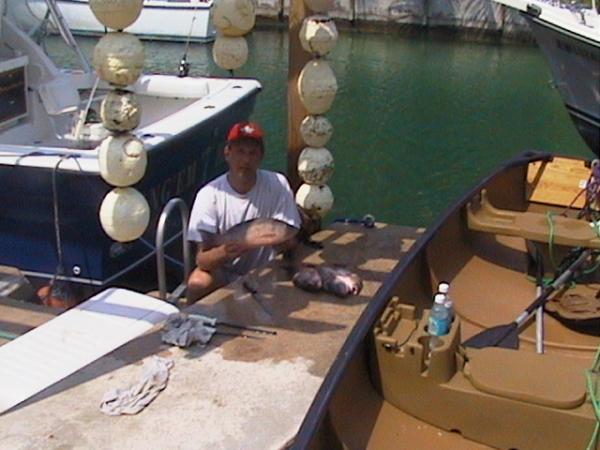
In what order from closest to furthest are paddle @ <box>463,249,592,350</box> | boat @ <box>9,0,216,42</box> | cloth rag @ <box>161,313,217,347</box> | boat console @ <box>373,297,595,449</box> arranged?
1. boat console @ <box>373,297,595,449</box>
2. paddle @ <box>463,249,592,350</box>
3. cloth rag @ <box>161,313,217,347</box>
4. boat @ <box>9,0,216,42</box>

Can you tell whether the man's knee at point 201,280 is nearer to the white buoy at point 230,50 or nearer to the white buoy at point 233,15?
the white buoy at point 230,50

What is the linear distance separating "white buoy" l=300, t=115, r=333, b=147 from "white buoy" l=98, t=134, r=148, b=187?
5.43ft

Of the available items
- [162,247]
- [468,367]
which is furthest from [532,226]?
[162,247]

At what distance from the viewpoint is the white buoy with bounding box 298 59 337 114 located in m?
5.34

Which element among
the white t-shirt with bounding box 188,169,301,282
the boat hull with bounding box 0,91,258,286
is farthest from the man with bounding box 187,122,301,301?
the boat hull with bounding box 0,91,258,286

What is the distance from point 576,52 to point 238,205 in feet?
12.9

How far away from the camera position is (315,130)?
5.50 metres

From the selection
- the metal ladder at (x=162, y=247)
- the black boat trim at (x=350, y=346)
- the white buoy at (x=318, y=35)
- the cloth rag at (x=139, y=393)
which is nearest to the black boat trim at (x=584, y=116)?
the black boat trim at (x=350, y=346)

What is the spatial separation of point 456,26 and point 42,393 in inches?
944

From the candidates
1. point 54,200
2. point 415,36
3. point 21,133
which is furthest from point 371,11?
point 54,200

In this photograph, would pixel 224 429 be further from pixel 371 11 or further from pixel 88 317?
pixel 371 11

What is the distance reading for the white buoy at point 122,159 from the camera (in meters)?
4.03

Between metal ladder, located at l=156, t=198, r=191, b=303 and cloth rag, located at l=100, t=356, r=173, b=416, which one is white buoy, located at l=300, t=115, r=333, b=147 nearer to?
metal ladder, located at l=156, t=198, r=191, b=303

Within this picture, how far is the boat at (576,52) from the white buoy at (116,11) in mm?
4084
